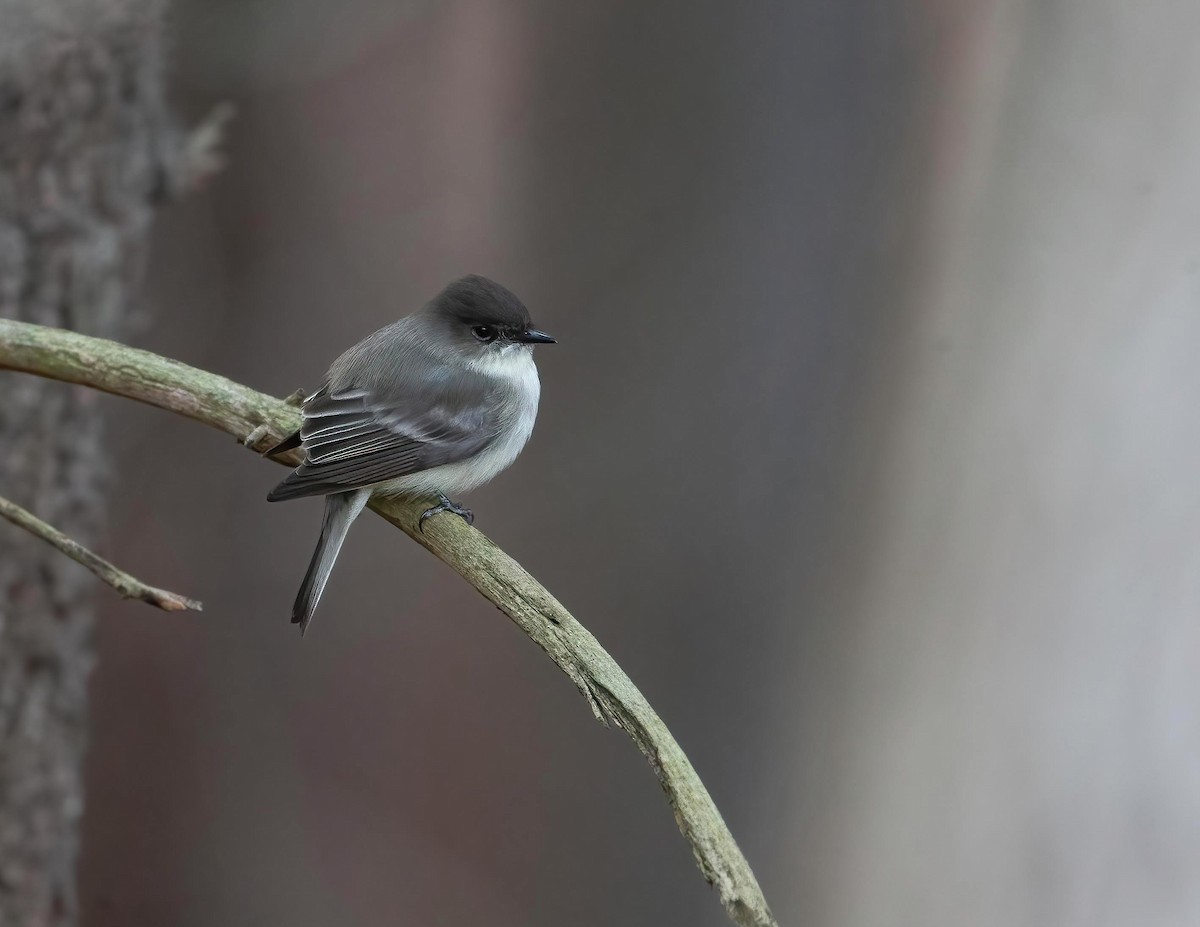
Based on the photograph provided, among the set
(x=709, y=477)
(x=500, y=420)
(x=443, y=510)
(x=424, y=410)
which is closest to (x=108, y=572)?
(x=443, y=510)

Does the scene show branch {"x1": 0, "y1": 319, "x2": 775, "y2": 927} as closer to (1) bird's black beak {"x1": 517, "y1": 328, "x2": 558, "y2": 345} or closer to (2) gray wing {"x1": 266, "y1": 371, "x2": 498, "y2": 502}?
(2) gray wing {"x1": 266, "y1": 371, "x2": 498, "y2": 502}

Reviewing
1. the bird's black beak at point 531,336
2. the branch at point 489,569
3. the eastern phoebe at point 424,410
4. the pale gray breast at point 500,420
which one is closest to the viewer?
the branch at point 489,569

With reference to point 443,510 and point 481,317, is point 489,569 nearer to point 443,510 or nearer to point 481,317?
point 443,510

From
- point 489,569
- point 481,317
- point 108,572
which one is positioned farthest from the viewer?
point 481,317

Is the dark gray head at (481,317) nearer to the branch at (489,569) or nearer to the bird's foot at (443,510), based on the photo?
the bird's foot at (443,510)

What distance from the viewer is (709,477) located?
13.0ft

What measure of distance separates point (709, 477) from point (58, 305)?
6.72ft

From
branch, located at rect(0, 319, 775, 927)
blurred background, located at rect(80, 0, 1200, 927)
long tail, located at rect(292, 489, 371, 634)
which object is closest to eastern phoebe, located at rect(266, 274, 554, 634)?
long tail, located at rect(292, 489, 371, 634)

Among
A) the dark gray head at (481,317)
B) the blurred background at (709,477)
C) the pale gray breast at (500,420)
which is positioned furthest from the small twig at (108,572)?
the blurred background at (709,477)

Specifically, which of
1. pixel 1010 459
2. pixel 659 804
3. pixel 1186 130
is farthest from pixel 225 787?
pixel 1186 130

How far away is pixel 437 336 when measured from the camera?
2959 mm

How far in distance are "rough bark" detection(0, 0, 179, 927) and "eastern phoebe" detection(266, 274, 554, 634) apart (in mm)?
1050

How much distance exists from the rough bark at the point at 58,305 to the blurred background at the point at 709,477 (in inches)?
27.0

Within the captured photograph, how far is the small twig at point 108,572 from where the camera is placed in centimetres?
179
